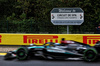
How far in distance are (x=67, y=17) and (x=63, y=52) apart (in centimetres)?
555

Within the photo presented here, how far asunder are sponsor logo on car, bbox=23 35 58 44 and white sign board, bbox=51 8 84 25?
2567mm

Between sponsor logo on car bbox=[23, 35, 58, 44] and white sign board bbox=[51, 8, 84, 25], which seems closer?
sponsor logo on car bbox=[23, 35, 58, 44]

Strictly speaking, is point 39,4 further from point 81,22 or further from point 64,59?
point 64,59

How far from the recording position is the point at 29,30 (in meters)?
12.3

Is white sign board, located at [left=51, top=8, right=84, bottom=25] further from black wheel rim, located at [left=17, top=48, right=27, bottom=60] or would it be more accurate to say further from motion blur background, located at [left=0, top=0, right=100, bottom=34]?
black wheel rim, located at [left=17, top=48, right=27, bottom=60]

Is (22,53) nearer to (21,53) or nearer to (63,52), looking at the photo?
(21,53)

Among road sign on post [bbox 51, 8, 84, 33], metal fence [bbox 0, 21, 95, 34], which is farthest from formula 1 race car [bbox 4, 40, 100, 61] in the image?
road sign on post [bbox 51, 8, 84, 33]

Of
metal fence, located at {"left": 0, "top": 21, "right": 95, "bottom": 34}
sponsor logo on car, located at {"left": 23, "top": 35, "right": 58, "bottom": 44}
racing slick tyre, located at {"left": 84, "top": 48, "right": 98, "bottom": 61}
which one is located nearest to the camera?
racing slick tyre, located at {"left": 84, "top": 48, "right": 98, "bottom": 61}

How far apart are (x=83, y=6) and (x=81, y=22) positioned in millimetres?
9586

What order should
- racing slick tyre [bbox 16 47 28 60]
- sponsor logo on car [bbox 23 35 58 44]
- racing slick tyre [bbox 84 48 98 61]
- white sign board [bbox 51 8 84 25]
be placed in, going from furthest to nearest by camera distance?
white sign board [bbox 51 8 84 25], sponsor logo on car [bbox 23 35 58 44], racing slick tyre [bbox 16 47 28 60], racing slick tyre [bbox 84 48 98 61]

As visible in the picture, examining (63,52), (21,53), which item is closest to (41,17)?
(21,53)

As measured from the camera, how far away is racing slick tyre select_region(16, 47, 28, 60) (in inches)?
304

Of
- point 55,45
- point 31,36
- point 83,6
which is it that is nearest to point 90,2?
point 83,6

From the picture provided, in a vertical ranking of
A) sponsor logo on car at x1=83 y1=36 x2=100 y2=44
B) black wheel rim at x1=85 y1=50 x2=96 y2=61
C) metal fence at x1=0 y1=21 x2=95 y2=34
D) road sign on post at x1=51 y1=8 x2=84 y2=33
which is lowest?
black wheel rim at x1=85 y1=50 x2=96 y2=61
